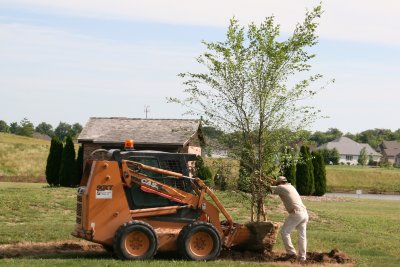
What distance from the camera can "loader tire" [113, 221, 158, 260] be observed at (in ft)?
46.2

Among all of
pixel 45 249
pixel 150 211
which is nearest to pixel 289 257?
pixel 150 211

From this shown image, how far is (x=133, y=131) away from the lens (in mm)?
46656

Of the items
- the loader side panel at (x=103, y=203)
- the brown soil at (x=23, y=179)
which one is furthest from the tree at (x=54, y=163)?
the loader side panel at (x=103, y=203)

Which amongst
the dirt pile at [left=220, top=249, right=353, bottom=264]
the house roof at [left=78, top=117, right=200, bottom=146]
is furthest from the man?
the house roof at [left=78, top=117, right=200, bottom=146]

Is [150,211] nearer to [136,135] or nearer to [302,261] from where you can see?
[302,261]

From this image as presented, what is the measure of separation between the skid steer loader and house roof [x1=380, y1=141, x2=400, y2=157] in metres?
152

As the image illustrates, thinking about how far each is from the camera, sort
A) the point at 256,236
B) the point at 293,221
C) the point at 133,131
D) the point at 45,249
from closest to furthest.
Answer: the point at 293,221 < the point at 256,236 < the point at 45,249 < the point at 133,131

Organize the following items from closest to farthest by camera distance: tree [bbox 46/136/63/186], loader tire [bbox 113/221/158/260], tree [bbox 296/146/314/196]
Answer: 1. loader tire [bbox 113/221/158/260]
2. tree [bbox 46/136/63/186]
3. tree [bbox 296/146/314/196]

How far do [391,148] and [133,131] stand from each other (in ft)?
418

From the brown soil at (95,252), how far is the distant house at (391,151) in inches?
5768

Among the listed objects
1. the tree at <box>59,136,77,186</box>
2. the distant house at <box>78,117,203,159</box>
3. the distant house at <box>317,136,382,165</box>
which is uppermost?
the distant house at <box>317,136,382,165</box>

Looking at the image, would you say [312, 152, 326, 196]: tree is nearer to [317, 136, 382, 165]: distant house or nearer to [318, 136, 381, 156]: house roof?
[317, 136, 382, 165]: distant house

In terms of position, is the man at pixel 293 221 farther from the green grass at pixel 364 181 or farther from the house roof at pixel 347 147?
the house roof at pixel 347 147

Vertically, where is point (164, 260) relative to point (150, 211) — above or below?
below
